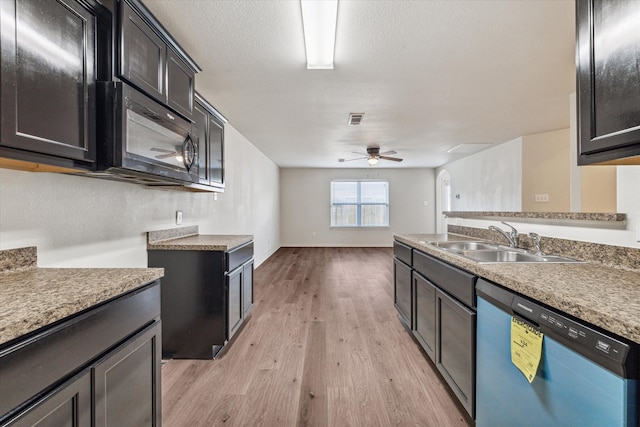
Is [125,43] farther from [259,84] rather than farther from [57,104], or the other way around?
[259,84]

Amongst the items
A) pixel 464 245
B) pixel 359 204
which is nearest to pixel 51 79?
pixel 464 245

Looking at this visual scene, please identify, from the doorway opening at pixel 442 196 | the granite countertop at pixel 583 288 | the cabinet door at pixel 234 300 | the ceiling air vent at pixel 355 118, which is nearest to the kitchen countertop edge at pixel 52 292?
the cabinet door at pixel 234 300

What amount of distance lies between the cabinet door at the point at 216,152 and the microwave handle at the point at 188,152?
639 millimetres

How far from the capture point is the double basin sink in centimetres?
168

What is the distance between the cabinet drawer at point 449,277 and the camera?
60.4 inches

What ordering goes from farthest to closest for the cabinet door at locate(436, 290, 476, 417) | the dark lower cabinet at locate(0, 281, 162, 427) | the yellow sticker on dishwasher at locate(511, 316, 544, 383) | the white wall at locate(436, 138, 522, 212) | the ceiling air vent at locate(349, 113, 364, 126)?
the white wall at locate(436, 138, 522, 212) → the ceiling air vent at locate(349, 113, 364, 126) → the cabinet door at locate(436, 290, 476, 417) → the yellow sticker on dishwasher at locate(511, 316, 544, 383) → the dark lower cabinet at locate(0, 281, 162, 427)

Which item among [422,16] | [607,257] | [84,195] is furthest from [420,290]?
[84,195]

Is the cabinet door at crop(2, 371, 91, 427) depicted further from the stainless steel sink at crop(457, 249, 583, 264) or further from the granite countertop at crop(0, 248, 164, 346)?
the stainless steel sink at crop(457, 249, 583, 264)

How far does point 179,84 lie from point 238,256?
1.40 meters

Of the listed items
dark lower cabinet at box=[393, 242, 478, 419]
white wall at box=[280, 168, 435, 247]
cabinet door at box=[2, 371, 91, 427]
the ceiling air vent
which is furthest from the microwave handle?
white wall at box=[280, 168, 435, 247]

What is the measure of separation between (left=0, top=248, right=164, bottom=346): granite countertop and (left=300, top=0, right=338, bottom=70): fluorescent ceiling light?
168cm

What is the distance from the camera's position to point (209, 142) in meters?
2.71

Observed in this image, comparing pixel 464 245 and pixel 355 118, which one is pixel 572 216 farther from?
pixel 355 118

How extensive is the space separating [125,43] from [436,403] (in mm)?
2599
